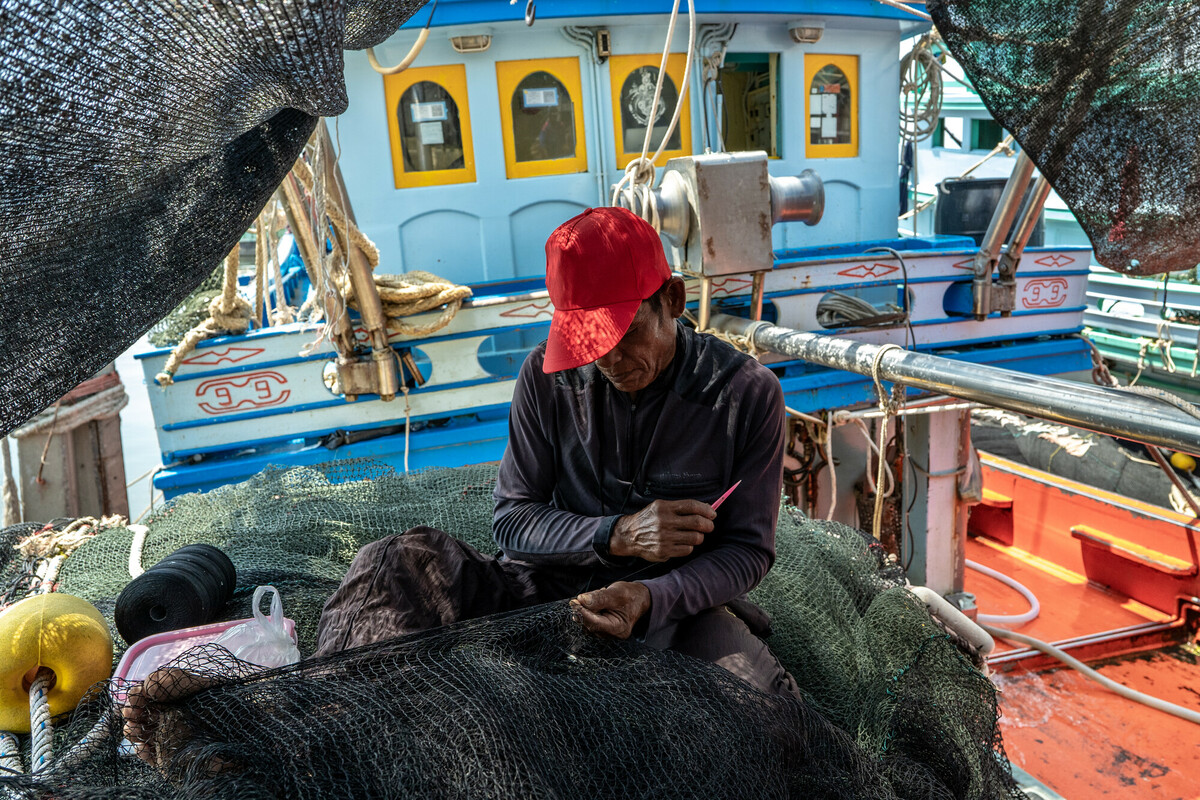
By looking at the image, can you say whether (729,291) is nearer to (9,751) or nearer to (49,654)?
(49,654)

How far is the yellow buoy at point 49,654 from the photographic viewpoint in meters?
2.13

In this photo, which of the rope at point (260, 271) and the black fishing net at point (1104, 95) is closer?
the black fishing net at point (1104, 95)

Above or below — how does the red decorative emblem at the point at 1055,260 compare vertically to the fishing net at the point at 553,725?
above

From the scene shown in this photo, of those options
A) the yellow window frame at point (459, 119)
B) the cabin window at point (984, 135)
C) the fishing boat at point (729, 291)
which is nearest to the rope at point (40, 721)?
the fishing boat at point (729, 291)

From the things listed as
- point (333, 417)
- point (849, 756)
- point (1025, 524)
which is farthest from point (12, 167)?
point (1025, 524)

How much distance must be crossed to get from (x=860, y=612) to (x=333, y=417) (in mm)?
3259

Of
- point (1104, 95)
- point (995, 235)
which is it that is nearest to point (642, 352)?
point (1104, 95)

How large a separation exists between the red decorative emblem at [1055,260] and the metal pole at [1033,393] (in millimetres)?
2983

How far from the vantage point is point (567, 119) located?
20.0ft

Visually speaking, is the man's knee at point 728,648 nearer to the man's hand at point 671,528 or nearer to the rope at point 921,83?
the man's hand at point 671,528

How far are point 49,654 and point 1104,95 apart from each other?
2.83 meters

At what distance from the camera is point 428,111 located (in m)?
5.87

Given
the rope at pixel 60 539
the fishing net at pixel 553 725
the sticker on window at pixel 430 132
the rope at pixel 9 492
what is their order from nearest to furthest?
the fishing net at pixel 553 725 < the rope at pixel 60 539 < the sticker on window at pixel 430 132 < the rope at pixel 9 492

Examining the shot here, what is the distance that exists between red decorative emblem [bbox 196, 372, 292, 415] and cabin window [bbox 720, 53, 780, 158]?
3.66 metres
